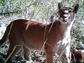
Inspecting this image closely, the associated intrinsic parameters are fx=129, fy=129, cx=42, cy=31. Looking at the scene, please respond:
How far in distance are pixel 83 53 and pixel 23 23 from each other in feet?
6.93

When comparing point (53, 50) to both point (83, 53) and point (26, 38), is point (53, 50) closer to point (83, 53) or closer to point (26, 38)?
point (26, 38)

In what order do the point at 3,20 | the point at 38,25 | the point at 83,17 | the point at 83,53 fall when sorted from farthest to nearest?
the point at 3,20 < the point at 83,17 < the point at 83,53 < the point at 38,25

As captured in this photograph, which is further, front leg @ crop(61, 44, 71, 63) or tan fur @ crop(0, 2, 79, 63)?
front leg @ crop(61, 44, 71, 63)

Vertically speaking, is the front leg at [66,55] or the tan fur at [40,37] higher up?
the tan fur at [40,37]

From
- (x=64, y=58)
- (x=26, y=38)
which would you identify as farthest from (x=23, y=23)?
(x=64, y=58)

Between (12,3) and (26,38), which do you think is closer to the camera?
(26,38)

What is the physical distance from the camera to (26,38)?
3.88 m

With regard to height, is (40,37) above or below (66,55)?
above

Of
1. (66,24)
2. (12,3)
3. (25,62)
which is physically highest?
(12,3)

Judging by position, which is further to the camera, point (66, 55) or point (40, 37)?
point (40, 37)

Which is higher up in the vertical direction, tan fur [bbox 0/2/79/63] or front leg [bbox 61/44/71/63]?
tan fur [bbox 0/2/79/63]

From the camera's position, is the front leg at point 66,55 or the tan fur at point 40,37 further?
the front leg at point 66,55

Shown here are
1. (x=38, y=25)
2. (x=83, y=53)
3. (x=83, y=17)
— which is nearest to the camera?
(x=38, y=25)

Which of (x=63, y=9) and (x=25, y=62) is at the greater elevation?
(x=63, y=9)
